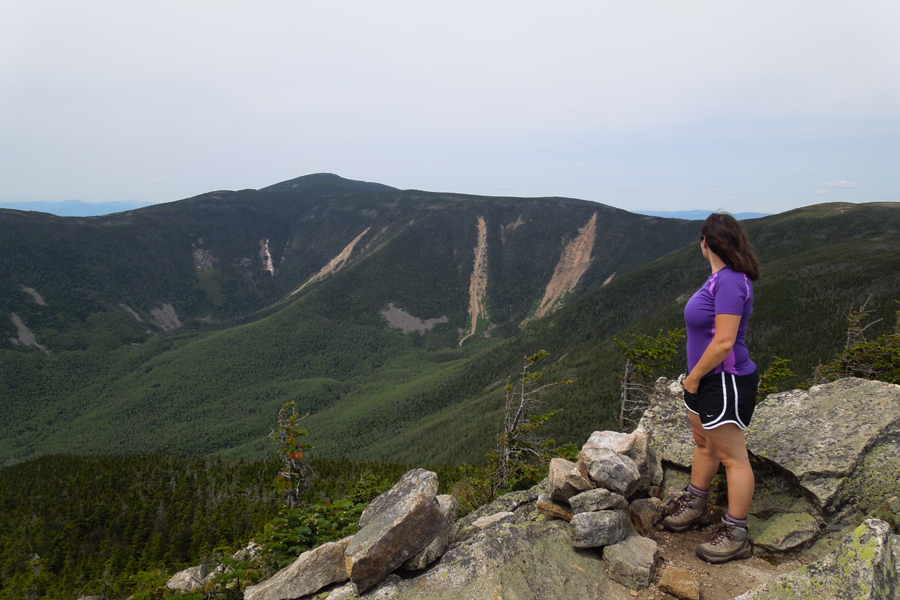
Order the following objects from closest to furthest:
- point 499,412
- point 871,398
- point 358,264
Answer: point 871,398 < point 499,412 < point 358,264

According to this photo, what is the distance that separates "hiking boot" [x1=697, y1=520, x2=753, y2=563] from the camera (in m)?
6.07

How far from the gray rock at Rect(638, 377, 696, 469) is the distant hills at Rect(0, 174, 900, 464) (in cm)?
4406

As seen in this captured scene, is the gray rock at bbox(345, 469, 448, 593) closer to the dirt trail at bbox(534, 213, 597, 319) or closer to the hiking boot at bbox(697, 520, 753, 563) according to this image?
the hiking boot at bbox(697, 520, 753, 563)

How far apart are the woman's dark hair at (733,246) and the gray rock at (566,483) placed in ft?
14.4

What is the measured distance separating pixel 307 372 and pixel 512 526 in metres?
120

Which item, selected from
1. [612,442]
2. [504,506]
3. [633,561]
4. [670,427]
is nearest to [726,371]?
[612,442]

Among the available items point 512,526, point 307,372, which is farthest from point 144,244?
point 512,526

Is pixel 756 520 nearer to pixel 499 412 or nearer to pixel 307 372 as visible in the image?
pixel 499 412

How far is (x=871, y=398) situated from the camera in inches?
318

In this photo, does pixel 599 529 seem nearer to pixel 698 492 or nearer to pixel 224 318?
pixel 698 492

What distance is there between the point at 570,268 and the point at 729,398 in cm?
17441

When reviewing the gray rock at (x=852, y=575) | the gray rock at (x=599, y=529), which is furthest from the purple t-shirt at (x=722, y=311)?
the gray rock at (x=599, y=529)

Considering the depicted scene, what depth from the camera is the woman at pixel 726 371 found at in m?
5.77

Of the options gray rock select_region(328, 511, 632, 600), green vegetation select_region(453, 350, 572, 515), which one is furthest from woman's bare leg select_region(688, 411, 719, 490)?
green vegetation select_region(453, 350, 572, 515)
